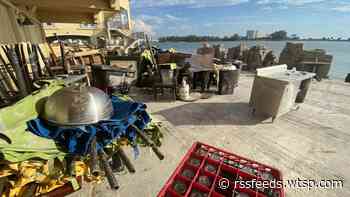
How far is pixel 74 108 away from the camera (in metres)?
1.35

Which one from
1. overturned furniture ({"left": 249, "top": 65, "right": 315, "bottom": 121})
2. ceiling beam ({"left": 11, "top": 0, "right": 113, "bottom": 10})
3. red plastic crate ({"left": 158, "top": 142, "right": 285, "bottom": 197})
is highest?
ceiling beam ({"left": 11, "top": 0, "right": 113, "bottom": 10})

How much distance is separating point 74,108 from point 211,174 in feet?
4.46

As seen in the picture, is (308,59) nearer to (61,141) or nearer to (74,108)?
(74,108)

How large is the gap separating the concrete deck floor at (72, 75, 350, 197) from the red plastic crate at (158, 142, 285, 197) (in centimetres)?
57

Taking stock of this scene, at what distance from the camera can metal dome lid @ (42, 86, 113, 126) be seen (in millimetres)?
1354

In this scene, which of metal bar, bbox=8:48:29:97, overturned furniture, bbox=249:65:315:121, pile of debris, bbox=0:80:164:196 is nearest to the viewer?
pile of debris, bbox=0:80:164:196

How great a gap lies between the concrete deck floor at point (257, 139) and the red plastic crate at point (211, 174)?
568 mm

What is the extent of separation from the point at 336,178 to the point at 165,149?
2.31 meters

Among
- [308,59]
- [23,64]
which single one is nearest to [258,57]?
[308,59]

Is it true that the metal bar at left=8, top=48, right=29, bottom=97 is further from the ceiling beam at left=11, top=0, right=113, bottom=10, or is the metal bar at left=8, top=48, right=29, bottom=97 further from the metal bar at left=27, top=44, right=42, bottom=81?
the ceiling beam at left=11, top=0, right=113, bottom=10

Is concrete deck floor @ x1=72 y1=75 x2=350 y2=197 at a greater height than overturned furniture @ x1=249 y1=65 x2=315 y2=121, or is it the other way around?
overturned furniture @ x1=249 y1=65 x2=315 y2=121

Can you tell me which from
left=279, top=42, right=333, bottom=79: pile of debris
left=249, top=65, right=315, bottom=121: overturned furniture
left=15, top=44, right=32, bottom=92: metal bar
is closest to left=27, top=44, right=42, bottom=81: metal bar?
left=15, top=44, right=32, bottom=92: metal bar

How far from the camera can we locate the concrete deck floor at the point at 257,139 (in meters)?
2.06

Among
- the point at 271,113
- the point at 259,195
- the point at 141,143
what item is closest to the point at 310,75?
the point at 271,113
